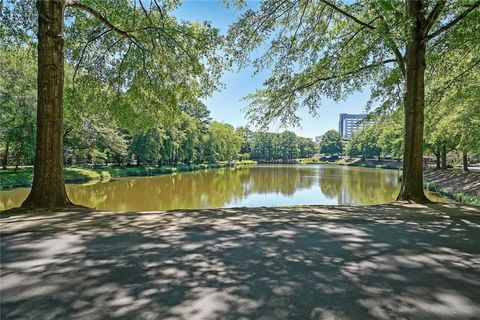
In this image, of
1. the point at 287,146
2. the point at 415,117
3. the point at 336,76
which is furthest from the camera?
the point at 287,146

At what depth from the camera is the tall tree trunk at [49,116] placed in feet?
20.8

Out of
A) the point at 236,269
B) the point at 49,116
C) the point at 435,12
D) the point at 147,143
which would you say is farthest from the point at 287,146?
the point at 236,269

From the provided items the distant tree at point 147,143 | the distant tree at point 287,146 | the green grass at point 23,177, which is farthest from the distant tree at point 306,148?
the green grass at point 23,177

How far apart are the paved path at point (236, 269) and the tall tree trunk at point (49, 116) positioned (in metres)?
1.05

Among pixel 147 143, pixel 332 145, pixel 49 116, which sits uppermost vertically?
pixel 332 145

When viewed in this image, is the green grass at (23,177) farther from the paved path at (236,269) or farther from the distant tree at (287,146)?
the distant tree at (287,146)

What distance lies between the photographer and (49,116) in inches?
252

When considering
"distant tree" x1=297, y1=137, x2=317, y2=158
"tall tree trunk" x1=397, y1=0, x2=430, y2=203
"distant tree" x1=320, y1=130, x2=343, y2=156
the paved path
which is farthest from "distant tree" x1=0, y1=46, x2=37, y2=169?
"distant tree" x1=320, y1=130, x2=343, y2=156

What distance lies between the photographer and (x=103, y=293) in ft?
8.31

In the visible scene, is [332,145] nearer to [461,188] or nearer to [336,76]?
[461,188]

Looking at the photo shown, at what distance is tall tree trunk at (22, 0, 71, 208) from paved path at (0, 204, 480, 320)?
105 cm

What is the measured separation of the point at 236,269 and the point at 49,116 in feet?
17.7

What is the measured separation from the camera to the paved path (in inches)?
91.9

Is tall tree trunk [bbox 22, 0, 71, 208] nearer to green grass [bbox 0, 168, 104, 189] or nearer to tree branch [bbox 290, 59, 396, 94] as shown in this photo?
tree branch [bbox 290, 59, 396, 94]
